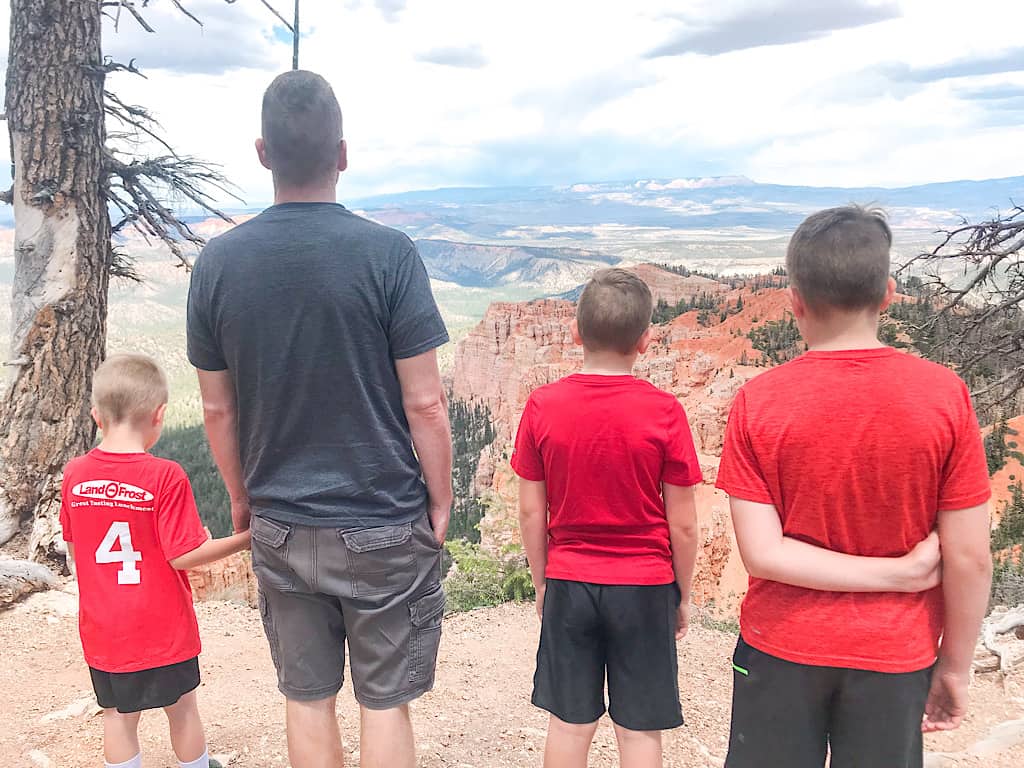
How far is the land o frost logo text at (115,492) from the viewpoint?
2.16 meters

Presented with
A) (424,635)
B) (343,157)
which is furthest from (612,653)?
(343,157)

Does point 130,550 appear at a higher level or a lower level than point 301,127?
lower

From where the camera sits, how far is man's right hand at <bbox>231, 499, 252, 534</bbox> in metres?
2.21

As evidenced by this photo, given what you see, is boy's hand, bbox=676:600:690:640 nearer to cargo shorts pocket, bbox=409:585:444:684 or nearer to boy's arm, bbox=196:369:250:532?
cargo shorts pocket, bbox=409:585:444:684

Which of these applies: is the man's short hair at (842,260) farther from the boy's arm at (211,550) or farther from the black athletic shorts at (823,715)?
the boy's arm at (211,550)

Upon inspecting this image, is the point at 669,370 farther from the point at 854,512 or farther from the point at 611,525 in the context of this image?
the point at 854,512

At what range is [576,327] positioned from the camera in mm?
2158

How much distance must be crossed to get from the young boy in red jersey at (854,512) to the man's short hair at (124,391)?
5.23ft

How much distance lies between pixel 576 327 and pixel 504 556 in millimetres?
4629

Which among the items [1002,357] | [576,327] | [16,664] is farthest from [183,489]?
[1002,357]

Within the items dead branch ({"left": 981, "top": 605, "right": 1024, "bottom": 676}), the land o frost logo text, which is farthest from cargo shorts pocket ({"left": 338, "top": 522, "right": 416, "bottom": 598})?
dead branch ({"left": 981, "top": 605, "right": 1024, "bottom": 676})

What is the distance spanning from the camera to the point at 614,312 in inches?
81.5

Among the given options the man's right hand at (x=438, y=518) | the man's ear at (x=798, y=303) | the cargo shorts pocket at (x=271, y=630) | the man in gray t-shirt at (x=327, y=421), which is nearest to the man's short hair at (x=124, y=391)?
the man in gray t-shirt at (x=327, y=421)

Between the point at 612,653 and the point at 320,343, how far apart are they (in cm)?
113
